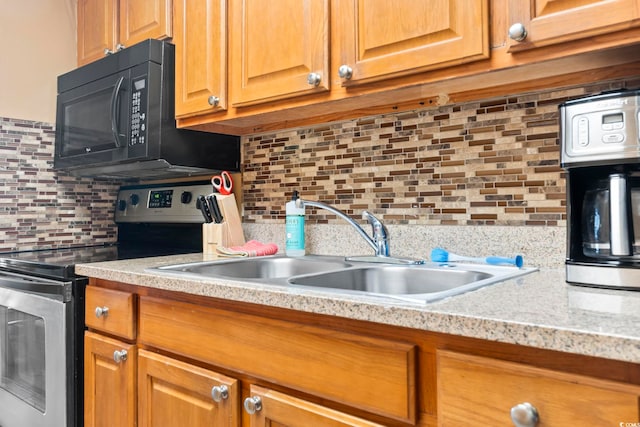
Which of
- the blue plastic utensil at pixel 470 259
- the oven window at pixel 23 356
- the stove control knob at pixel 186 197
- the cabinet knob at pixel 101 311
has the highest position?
the stove control knob at pixel 186 197

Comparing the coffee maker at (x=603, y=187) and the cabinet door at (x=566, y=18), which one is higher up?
the cabinet door at (x=566, y=18)

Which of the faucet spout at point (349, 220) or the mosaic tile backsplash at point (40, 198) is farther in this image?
the mosaic tile backsplash at point (40, 198)

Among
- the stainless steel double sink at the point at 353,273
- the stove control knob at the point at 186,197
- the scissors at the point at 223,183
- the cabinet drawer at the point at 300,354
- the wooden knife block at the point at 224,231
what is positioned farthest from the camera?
the stove control knob at the point at 186,197

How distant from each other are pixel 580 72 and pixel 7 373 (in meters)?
2.09

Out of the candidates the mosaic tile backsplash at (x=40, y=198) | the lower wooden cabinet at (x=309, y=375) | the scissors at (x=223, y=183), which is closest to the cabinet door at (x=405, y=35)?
the lower wooden cabinet at (x=309, y=375)

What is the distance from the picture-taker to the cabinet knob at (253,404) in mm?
977

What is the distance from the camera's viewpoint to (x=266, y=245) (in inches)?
66.8

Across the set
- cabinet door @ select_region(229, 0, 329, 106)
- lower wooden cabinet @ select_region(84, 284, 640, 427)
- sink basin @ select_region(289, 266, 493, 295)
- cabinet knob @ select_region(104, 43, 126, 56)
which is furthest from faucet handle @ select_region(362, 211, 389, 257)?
cabinet knob @ select_region(104, 43, 126, 56)

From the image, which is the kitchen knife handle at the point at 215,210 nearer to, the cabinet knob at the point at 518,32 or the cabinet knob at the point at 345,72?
the cabinet knob at the point at 345,72

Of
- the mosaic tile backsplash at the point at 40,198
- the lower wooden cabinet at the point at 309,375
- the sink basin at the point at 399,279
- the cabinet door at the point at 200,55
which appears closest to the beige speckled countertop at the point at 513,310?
the lower wooden cabinet at the point at 309,375

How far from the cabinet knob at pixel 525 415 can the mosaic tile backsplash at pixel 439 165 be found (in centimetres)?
69

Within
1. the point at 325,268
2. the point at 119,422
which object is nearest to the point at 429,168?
the point at 325,268

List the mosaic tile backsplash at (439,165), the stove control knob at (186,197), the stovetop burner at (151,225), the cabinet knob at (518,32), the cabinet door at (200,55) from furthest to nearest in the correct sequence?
the stove control knob at (186,197) → the stovetop burner at (151,225) → the cabinet door at (200,55) → the mosaic tile backsplash at (439,165) → the cabinet knob at (518,32)

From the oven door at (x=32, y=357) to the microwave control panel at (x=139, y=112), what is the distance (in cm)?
60
